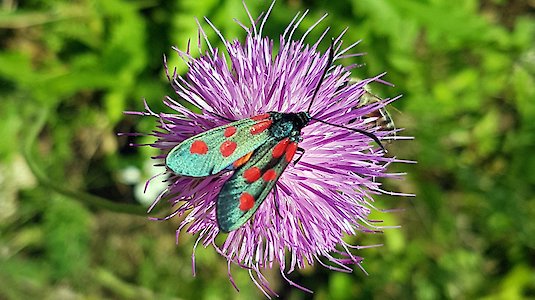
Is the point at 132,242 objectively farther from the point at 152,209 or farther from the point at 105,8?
the point at 152,209

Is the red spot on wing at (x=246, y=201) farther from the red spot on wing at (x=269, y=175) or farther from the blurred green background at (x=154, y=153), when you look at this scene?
the blurred green background at (x=154, y=153)

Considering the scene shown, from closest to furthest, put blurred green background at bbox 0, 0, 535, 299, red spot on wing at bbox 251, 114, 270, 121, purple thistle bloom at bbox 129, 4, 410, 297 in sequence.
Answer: red spot on wing at bbox 251, 114, 270, 121 → purple thistle bloom at bbox 129, 4, 410, 297 → blurred green background at bbox 0, 0, 535, 299

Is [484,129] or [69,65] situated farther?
[484,129]

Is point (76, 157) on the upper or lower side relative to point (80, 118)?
lower

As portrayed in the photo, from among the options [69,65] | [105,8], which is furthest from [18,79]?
[105,8]

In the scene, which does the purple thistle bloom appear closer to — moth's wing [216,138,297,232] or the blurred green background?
moth's wing [216,138,297,232]

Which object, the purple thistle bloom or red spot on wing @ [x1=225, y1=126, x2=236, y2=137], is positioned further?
the purple thistle bloom

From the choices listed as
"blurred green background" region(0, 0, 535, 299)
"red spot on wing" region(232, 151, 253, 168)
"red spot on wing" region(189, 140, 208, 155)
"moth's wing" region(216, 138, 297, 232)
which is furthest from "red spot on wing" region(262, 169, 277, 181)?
"blurred green background" region(0, 0, 535, 299)
